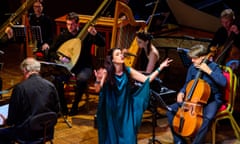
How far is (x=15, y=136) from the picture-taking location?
13.7 ft

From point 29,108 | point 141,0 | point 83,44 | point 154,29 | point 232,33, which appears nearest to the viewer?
point 29,108

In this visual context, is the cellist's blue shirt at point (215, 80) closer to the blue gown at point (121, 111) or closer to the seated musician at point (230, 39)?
the seated musician at point (230, 39)

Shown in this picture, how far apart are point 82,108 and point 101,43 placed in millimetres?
996

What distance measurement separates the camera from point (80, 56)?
19.9 ft

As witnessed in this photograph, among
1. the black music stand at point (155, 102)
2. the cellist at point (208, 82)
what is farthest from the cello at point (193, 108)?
the black music stand at point (155, 102)

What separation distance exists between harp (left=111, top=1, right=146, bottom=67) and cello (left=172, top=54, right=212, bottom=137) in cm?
104

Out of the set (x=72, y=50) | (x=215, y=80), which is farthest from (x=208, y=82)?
(x=72, y=50)

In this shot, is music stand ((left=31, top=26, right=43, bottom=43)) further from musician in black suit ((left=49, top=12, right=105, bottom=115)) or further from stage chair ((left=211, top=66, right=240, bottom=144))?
stage chair ((left=211, top=66, right=240, bottom=144))

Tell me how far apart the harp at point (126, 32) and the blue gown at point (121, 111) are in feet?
2.65

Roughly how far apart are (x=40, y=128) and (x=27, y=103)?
27 centimetres

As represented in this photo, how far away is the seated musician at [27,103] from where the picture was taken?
13.1 feet

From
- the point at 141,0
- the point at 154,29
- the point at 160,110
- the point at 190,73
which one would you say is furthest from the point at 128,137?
the point at 141,0

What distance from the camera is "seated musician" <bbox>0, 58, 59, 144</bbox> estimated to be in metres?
4.00

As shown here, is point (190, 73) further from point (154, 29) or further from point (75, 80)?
point (154, 29)
